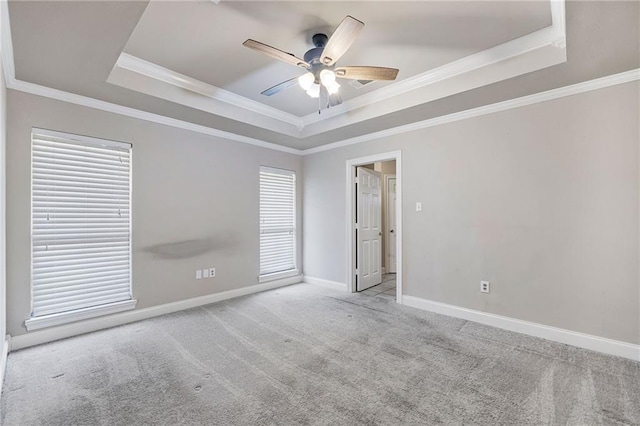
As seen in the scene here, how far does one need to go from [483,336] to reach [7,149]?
5050 millimetres

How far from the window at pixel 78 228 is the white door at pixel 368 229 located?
329 centimetres

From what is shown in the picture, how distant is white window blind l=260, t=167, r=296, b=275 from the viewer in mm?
4934

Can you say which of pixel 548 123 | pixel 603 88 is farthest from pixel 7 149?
pixel 603 88

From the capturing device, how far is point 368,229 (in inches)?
200

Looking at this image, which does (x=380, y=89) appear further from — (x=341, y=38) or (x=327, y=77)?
(x=341, y=38)

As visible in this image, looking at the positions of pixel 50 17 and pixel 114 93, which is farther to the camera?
pixel 114 93

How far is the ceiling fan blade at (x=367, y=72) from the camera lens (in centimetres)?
237

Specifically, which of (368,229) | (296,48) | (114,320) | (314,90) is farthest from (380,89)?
(114,320)

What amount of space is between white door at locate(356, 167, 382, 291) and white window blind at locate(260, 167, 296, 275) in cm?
129

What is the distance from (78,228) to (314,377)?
2933 mm

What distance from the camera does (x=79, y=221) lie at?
3.12 meters

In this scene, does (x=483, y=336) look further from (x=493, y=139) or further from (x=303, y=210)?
(x=303, y=210)

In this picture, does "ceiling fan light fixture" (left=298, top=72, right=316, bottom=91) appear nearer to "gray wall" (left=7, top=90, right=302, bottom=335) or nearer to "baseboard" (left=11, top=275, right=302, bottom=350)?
"gray wall" (left=7, top=90, right=302, bottom=335)

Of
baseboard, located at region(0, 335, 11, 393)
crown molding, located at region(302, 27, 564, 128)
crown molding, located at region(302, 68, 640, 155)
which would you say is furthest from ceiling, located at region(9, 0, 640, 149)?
baseboard, located at region(0, 335, 11, 393)
